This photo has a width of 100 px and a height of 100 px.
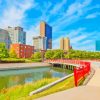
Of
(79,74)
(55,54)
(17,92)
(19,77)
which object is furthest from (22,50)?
(79,74)

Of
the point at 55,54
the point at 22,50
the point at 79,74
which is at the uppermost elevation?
the point at 22,50

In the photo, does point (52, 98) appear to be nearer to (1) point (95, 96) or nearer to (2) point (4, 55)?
(1) point (95, 96)

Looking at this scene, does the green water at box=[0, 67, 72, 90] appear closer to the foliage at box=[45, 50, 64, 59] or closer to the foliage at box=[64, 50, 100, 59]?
the foliage at box=[64, 50, 100, 59]

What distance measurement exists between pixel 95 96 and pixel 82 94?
2.48ft

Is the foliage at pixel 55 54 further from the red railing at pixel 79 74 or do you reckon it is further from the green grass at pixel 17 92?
the green grass at pixel 17 92

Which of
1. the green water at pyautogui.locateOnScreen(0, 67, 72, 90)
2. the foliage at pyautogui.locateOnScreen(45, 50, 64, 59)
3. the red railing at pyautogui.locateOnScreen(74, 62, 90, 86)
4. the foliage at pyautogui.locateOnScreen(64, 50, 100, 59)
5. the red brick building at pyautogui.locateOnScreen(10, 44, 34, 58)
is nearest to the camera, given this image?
the red railing at pyautogui.locateOnScreen(74, 62, 90, 86)

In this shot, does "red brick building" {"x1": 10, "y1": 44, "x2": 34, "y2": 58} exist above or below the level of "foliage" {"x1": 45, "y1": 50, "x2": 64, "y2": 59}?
above

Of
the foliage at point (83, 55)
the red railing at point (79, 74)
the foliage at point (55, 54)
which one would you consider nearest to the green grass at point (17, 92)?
the red railing at point (79, 74)

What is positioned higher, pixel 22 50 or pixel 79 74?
pixel 22 50

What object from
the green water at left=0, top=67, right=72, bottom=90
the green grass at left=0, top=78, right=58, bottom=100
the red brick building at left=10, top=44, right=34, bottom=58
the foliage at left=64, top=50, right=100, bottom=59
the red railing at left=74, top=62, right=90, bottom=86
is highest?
the red brick building at left=10, top=44, right=34, bottom=58

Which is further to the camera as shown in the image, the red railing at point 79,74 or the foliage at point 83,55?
the foliage at point 83,55

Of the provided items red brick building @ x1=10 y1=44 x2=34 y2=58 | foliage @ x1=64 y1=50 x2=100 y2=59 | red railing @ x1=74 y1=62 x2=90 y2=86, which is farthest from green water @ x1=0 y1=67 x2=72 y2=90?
red brick building @ x1=10 y1=44 x2=34 y2=58

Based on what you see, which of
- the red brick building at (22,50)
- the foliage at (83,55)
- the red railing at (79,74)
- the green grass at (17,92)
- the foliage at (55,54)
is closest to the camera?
the green grass at (17,92)

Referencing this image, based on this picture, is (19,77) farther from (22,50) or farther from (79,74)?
(22,50)
